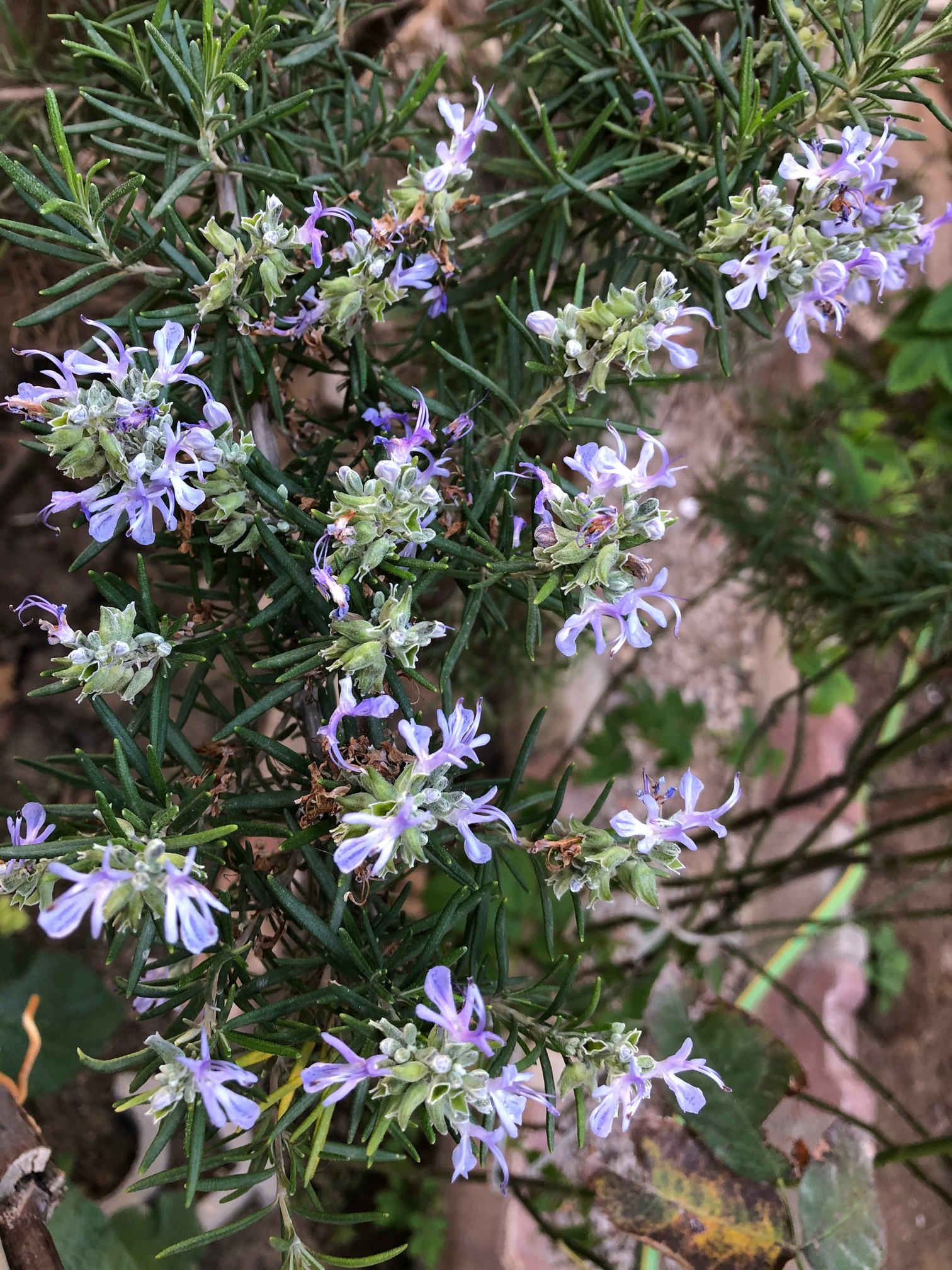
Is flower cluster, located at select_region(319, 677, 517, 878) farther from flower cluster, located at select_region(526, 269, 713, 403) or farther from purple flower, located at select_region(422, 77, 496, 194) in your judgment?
purple flower, located at select_region(422, 77, 496, 194)

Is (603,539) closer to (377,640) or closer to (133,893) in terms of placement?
(377,640)

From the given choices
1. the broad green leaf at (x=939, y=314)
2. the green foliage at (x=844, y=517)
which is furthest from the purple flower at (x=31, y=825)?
the broad green leaf at (x=939, y=314)

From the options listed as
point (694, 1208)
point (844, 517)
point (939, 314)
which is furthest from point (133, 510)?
point (939, 314)

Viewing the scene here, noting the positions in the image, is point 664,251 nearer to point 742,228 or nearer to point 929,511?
point 742,228

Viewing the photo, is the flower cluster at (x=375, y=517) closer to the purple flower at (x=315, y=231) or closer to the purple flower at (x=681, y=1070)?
the purple flower at (x=315, y=231)

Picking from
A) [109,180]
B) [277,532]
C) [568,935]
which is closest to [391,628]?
[277,532]

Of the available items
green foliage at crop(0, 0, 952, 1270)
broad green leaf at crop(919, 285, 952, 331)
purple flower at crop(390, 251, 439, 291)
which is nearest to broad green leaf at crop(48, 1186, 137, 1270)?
green foliage at crop(0, 0, 952, 1270)
